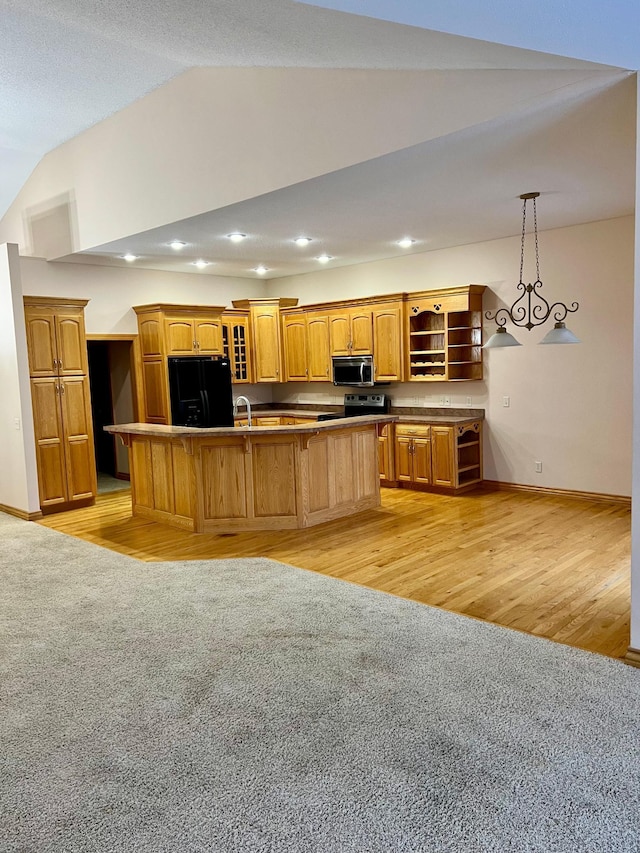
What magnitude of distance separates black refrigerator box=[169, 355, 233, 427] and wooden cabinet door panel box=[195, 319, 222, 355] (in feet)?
0.53

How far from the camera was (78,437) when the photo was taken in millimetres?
7137

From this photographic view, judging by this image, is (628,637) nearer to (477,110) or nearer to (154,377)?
(477,110)

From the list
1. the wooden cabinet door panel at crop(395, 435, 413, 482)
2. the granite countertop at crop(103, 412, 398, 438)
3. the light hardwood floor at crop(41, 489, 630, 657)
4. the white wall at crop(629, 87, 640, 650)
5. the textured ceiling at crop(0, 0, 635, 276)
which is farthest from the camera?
the wooden cabinet door panel at crop(395, 435, 413, 482)

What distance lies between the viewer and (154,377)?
8.08 metres

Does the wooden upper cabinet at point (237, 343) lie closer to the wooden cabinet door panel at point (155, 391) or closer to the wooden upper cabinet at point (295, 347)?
the wooden upper cabinet at point (295, 347)

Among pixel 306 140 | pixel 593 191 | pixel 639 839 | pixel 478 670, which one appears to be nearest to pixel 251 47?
pixel 306 140

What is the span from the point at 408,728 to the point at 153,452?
13.8 feet

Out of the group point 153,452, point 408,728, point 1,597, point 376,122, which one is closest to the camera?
point 408,728

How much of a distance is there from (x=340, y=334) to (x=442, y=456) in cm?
227

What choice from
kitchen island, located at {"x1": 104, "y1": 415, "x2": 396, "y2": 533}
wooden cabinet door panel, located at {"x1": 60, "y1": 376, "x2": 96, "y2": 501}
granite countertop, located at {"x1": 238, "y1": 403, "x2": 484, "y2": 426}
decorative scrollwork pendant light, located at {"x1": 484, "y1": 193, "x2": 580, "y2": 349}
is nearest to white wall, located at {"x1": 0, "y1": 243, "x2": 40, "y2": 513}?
wooden cabinet door panel, located at {"x1": 60, "y1": 376, "x2": 96, "y2": 501}

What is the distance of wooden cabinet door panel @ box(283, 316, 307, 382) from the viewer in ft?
29.2

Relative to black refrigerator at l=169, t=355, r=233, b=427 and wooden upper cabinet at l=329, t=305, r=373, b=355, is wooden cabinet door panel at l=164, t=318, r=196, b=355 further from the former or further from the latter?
wooden upper cabinet at l=329, t=305, r=373, b=355

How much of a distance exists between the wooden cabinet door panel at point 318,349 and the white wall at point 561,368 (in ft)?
4.14

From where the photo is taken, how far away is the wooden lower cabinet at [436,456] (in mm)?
7086
